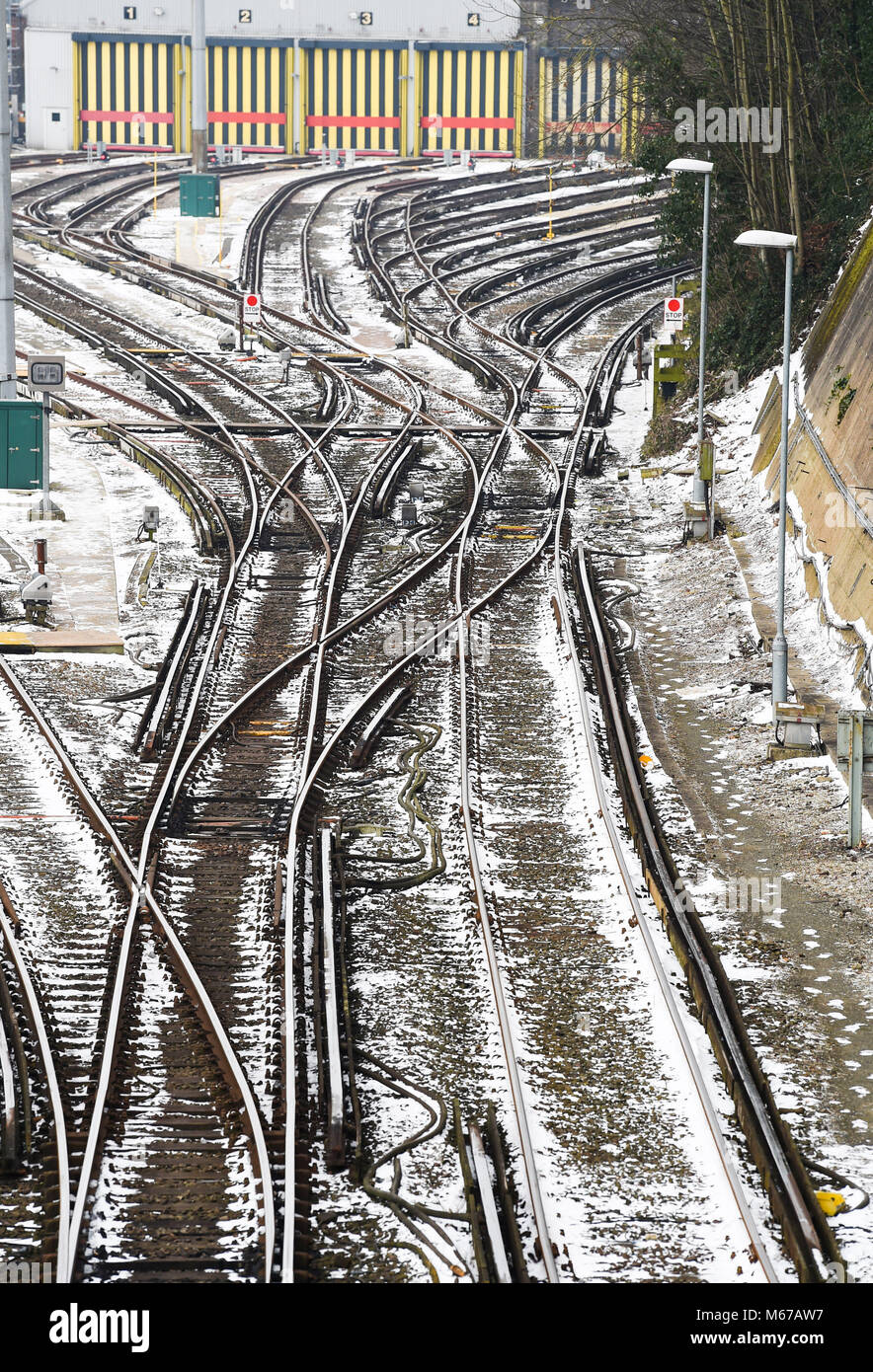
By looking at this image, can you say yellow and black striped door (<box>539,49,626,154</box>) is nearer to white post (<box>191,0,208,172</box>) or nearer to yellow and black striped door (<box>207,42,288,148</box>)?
yellow and black striped door (<box>207,42,288,148</box>)

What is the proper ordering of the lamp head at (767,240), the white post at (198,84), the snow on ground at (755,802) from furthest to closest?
the white post at (198,84)
the lamp head at (767,240)
the snow on ground at (755,802)

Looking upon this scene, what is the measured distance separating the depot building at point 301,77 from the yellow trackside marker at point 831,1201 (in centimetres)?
7028

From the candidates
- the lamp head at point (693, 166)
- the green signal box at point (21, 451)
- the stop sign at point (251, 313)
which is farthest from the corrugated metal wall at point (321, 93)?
the green signal box at point (21, 451)

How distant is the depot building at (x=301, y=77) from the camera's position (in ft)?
253

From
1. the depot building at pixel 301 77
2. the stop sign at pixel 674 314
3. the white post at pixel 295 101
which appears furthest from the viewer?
the white post at pixel 295 101

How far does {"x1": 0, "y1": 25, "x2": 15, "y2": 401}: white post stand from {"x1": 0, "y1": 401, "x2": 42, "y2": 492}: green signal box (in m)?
0.78

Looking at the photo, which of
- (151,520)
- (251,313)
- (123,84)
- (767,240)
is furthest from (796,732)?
(123,84)

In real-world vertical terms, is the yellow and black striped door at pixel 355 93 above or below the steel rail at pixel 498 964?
above

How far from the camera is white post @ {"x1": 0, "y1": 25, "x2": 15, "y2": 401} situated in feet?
88.9

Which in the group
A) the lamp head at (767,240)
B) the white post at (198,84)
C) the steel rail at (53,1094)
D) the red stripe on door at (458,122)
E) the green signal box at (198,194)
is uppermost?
the red stripe on door at (458,122)

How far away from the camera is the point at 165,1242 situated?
1111 centimetres

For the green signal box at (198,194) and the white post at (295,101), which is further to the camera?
the white post at (295,101)

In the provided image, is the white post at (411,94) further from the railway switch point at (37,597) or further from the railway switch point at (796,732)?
the railway switch point at (796,732)

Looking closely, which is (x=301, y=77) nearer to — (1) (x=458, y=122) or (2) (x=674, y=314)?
(1) (x=458, y=122)
